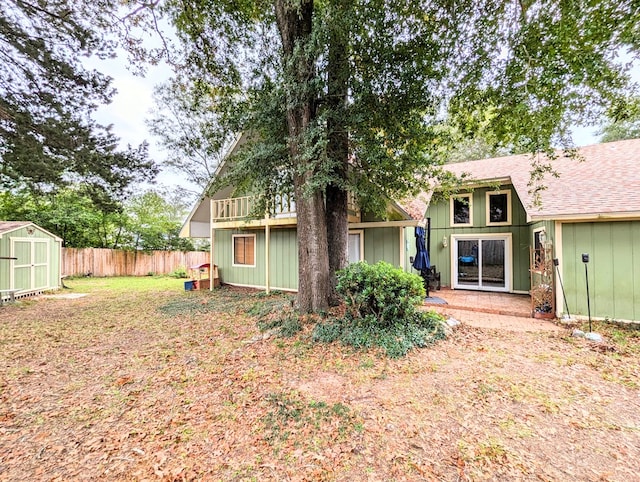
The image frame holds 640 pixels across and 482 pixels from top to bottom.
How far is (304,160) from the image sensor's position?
5355 millimetres

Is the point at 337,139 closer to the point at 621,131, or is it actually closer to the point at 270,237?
the point at 270,237

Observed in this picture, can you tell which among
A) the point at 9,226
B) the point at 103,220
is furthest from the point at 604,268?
the point at 103,220

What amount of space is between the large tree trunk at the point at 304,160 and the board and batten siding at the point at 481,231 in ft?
15.0

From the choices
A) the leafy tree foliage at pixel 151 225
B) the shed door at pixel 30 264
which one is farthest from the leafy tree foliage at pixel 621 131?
the leafy tree foliage at pixel 151 225

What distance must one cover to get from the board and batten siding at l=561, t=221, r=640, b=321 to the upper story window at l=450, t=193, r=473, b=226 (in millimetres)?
4010

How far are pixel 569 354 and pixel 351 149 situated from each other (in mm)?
5259

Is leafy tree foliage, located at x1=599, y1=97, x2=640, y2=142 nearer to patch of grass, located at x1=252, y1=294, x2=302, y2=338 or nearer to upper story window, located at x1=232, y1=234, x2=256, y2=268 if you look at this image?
patch of grass, located at x1=252, y1=294, x2=302, y2=338

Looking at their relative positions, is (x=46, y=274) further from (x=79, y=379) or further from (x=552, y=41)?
(x=552, y=41)

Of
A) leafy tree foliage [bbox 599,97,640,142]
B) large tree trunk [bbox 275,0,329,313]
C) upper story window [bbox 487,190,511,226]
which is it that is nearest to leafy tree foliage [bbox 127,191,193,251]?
large tree trunk [bbox 275,0,329,313]

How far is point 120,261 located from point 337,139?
58.2 ft

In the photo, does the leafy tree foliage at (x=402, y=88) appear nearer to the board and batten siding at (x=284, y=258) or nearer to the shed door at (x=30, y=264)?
the board and batten siding at (x=284, y=258)

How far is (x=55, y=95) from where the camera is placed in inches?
254

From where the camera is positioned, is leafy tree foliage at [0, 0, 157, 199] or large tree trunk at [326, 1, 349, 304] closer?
large tree trunk at [326, 1, 349, 304]

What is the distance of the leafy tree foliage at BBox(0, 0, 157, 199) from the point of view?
19.6 ft
